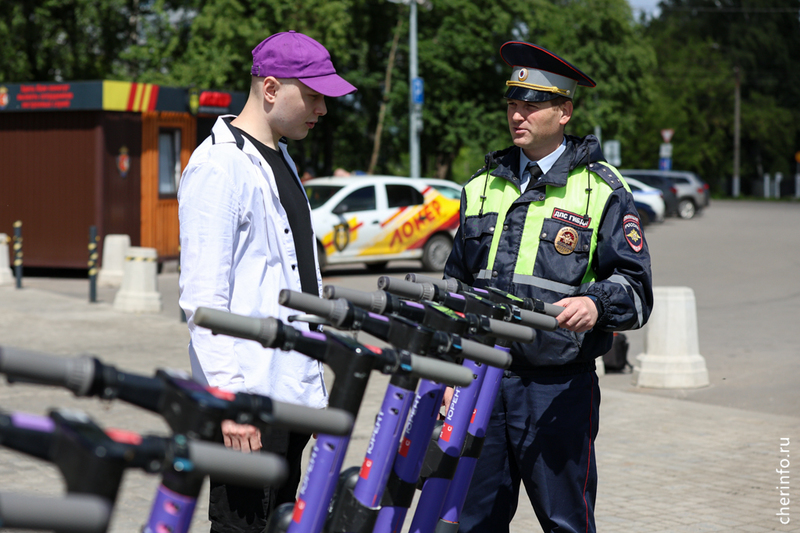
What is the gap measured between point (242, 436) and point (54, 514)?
1433mm

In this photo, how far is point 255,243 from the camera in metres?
2.92

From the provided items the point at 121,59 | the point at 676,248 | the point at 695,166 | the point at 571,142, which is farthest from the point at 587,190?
the point at 695,166

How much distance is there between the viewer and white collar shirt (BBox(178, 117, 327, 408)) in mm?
2793

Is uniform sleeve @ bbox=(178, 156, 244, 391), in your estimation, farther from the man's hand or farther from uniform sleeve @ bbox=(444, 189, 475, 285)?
uniform sleeve @ bbox=(444, 189, 475, 285)

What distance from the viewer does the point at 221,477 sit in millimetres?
1510

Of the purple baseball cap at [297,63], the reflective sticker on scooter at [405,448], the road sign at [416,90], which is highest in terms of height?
the road sign at [416,90]

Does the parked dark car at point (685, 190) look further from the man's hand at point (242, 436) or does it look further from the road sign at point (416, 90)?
the man's hand at point (242, 436)

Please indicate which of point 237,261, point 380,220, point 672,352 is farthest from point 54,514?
point 380,220

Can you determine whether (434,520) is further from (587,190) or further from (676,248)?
(676,248)

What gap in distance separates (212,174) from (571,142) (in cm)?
130

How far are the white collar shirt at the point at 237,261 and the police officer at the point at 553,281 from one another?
2.31 feet

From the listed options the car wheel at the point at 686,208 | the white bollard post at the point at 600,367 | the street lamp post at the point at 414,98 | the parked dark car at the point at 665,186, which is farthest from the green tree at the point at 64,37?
the white bollard post at the point at 600,367

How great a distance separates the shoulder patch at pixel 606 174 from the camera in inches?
129

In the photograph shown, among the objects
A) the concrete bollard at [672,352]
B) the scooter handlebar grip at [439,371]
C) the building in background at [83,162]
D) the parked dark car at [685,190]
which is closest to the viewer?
the scooter handlebar grip at [439,371]
